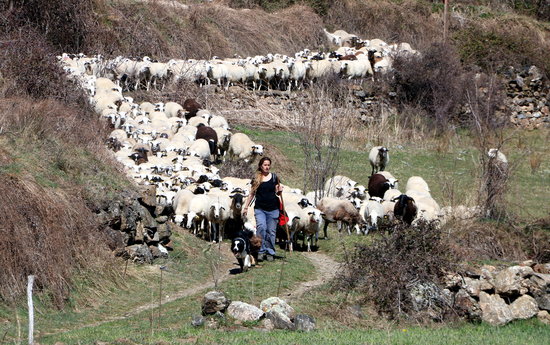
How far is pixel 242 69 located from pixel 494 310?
19601 mm

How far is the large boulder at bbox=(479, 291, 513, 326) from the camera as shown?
1263cm

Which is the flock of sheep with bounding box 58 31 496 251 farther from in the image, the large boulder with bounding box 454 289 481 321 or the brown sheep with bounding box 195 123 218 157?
the large boulder with bounding box 454 289 481 321

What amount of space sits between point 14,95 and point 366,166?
10650mm

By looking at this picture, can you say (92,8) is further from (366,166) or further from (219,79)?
(366,166)

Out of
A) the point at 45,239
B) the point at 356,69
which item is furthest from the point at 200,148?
the point at 356,69

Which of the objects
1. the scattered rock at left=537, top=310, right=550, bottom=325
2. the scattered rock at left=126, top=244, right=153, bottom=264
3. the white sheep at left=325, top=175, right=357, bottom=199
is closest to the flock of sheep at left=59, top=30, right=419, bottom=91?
the white sheep at left=325, top=175, right=357, bottom=199

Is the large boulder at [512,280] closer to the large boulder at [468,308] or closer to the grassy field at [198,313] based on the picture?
the grassy field at [198,313]

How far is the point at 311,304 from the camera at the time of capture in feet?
40.3

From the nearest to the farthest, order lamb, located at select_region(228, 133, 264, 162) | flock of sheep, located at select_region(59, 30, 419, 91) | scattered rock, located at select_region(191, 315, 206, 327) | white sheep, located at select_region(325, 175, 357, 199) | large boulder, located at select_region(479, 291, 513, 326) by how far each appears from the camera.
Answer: scattered rock, located at select_region(191, 315, 206, 327) < large boulder, located at select_region(479, 291, 513, 326) < white sheep, located at select_region(325, 175, 357, 199) < lamb, located at select_region(228, 133, 264, 162) < flock of sheep, located at select_region(59, 30, 419, 91)

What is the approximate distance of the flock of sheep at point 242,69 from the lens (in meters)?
28.9

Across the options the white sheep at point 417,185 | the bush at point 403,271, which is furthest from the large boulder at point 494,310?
the white sheep at point 417,185

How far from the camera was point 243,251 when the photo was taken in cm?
1448

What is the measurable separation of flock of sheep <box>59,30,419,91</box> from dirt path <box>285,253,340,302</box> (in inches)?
433

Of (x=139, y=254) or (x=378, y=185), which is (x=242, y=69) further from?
(x=139, y=254)
